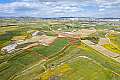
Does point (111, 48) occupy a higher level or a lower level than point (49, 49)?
lower

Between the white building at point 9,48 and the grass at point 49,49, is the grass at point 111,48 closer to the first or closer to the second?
the grass at point 49,49

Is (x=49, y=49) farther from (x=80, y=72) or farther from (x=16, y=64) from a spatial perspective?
(x=80, y=72)

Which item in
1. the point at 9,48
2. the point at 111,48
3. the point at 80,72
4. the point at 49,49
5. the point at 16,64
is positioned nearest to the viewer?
the point at 80,72

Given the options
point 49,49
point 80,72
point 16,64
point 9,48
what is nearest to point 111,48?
point 49,49

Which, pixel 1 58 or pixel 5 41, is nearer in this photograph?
pixel 1 58

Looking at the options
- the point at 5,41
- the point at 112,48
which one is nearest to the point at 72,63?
the point at 112,48

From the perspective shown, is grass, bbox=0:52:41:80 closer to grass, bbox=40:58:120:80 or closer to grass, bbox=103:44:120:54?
grass, bbox=40:58:120:80

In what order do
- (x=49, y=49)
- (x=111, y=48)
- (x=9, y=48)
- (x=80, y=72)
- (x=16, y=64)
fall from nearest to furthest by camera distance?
(x=80, y=72) → (x=16, y=64) → (x=49, y=49) → (x=111, y=48) → (x=9, y=48)

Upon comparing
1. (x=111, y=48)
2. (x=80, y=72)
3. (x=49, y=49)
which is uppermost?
(x=80, y=72)

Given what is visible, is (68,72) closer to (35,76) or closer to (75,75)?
(75,75)

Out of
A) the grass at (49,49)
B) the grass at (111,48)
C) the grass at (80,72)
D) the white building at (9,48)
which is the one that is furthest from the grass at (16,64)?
the grass at (111,48)

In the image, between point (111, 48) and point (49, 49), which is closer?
point (49, 49)
